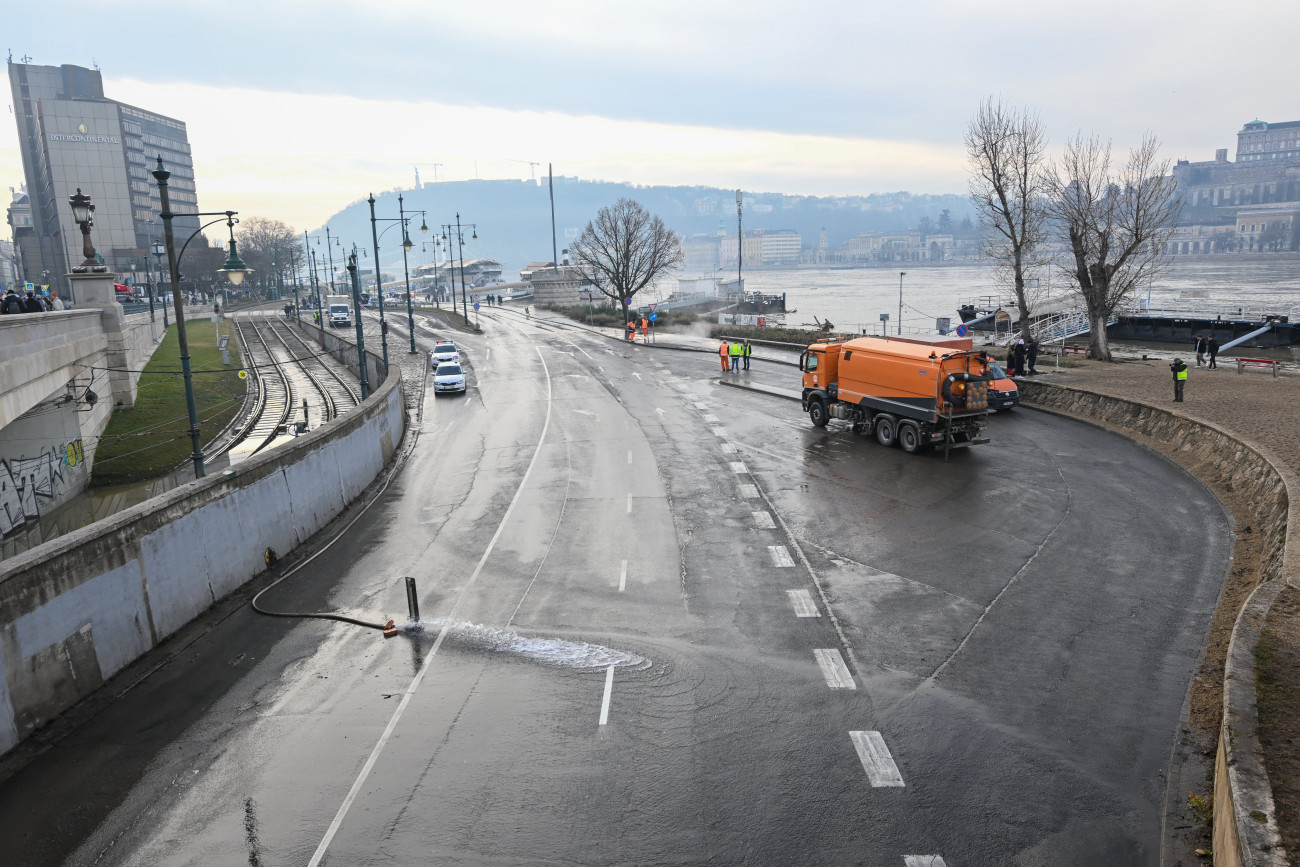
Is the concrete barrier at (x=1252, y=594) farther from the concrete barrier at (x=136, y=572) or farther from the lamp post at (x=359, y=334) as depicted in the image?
the lamp post at (x=359, y=334)

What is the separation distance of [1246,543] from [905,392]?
425 inches

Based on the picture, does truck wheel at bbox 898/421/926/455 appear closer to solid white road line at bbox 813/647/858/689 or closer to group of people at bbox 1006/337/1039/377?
group of people at bbox 1006/337/1039/377

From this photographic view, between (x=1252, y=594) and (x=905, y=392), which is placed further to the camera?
(x=905, y=392)

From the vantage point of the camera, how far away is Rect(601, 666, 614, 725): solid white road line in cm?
1121

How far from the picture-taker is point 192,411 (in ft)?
54.3

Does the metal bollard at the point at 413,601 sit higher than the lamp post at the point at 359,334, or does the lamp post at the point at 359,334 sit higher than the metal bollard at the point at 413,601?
the lamp post at the point at 359,334

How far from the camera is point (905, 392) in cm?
2603

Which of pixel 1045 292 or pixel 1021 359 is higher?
pixel 1045 292

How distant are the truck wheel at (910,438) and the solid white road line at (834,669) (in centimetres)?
1396

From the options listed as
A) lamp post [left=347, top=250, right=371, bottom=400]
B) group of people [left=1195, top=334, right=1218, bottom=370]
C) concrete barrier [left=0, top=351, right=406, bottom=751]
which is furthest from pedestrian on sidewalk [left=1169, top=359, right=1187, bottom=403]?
lamp post [left=347, top=250, right=371, bottom=400]

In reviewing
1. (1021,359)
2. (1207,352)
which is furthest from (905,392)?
(1207,352)

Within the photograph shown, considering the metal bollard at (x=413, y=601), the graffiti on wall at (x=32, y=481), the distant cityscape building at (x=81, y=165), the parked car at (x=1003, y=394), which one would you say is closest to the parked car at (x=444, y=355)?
the graffiti on wall at (x=32, y=481)

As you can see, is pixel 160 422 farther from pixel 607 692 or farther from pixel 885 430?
pixel 607 692

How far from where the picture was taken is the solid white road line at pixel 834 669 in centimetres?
1191
